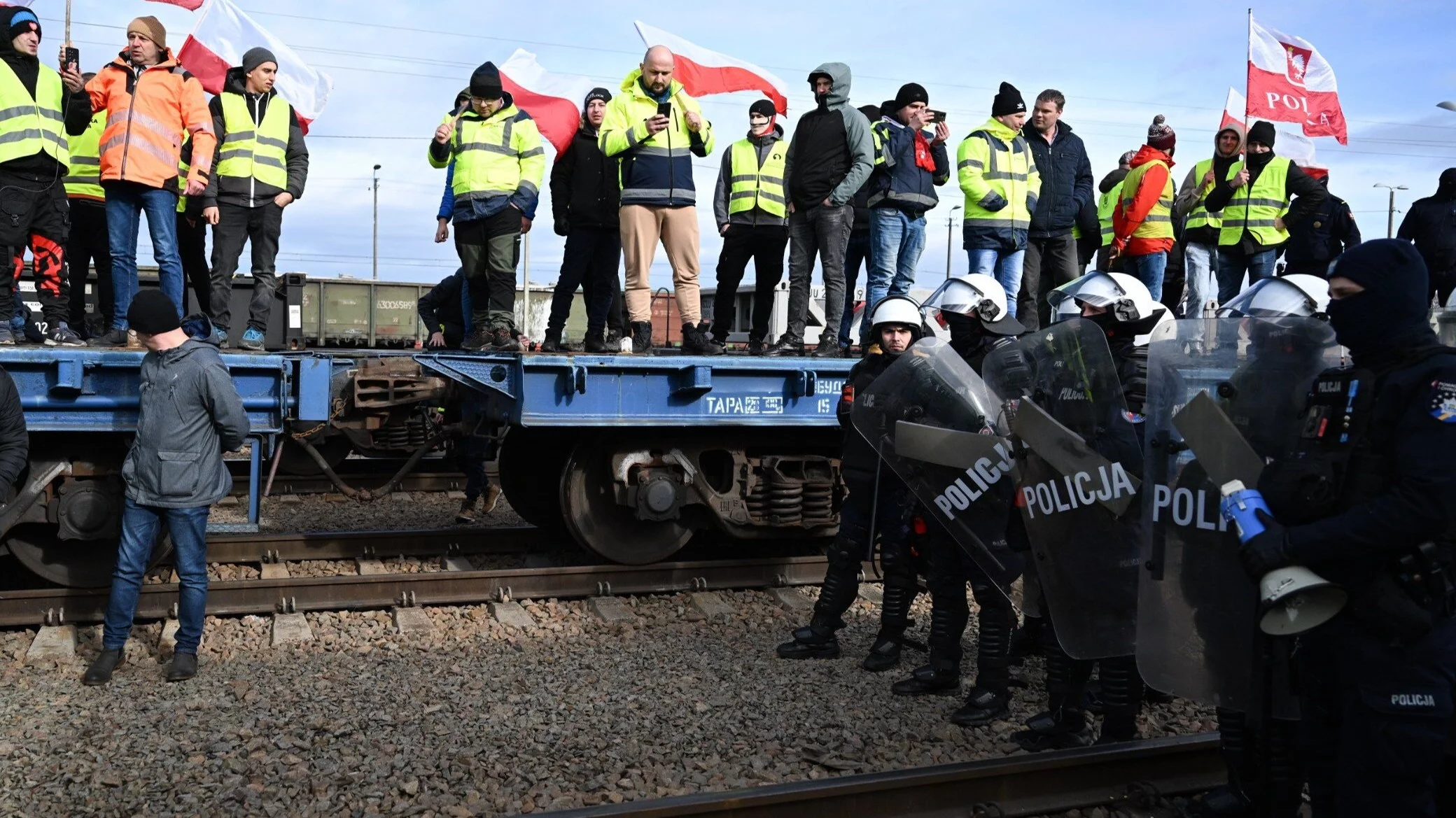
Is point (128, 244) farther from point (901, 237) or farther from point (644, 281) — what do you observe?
point (901, 237)

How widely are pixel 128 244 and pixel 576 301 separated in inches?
693

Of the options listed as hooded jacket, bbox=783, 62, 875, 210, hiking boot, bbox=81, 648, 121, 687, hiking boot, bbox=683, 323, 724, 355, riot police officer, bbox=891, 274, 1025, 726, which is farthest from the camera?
hooded jacket, bbox=783, 62, 875, 210

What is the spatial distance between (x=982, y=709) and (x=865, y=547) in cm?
131

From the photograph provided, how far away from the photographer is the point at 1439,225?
888 centimetres

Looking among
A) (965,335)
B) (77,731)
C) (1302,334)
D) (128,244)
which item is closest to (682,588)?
(965,335)

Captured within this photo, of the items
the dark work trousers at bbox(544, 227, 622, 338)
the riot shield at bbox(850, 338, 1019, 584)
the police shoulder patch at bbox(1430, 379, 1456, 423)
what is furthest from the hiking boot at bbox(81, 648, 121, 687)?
the police shoulder patch at bbox(1430, 379, 1456, 423)

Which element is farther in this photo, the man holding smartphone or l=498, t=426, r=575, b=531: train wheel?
l=498, t=426, r=575, b=531: train wheel

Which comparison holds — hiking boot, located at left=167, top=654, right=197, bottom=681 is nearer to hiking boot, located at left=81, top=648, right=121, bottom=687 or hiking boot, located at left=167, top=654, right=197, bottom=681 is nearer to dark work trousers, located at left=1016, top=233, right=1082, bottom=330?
hiking boot, located at left=81, top=648, right=121, bottom=687

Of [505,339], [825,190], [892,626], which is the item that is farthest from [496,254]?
[892,626]

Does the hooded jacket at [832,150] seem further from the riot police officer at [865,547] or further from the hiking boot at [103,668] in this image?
the hiking boot at [103,668]

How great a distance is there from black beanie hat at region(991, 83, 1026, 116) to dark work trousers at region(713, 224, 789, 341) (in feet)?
5.85

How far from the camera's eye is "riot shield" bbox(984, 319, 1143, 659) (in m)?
4.30

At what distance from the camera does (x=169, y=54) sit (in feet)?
23.9

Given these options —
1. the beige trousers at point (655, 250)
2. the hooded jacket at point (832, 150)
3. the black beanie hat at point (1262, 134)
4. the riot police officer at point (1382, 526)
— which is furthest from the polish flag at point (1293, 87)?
the riot police officer at point (1382, 526)
